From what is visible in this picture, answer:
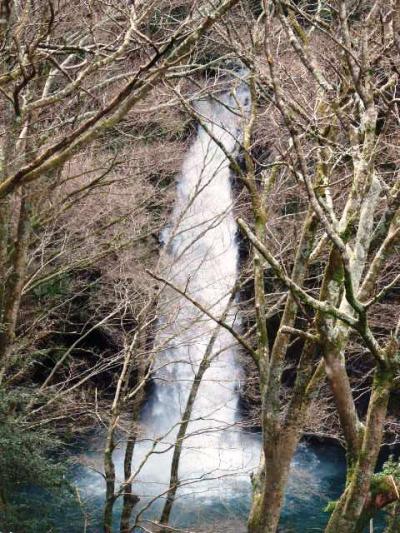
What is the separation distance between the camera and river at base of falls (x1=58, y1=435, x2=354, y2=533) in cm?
1051

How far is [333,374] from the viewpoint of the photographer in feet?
13.1

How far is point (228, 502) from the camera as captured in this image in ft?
37.6

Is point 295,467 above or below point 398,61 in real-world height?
below

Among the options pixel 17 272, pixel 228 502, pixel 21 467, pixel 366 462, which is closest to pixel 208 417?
pixel 228 502

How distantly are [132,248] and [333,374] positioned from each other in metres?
7.02

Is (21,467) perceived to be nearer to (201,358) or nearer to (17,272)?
(17,272)

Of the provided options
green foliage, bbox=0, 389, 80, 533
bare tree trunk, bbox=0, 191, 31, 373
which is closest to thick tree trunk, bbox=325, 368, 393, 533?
green foliage, bbox=0, 389, 80, 533

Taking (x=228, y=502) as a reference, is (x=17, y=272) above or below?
above

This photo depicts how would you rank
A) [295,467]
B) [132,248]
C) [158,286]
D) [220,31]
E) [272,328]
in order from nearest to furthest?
[220,31]
[158,286]
[132,248]
[295,467]
[272,328]

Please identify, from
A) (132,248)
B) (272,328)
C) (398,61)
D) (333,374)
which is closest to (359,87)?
(398,61)

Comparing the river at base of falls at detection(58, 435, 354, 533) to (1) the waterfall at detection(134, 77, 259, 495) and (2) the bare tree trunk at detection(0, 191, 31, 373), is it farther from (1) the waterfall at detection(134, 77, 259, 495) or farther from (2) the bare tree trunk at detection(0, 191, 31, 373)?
(2) the bare tree trunk at detection(0, 191, 31, 373)

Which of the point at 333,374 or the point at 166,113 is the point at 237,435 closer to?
the point at 166,113

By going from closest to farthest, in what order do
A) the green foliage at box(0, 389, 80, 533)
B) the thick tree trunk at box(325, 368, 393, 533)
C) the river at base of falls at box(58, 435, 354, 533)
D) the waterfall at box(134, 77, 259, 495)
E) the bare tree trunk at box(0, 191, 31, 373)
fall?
the thick tree trunk at box(325, 368, 393, 533), the green foliage at box(0, 389, 80, 533), the bare tree trunk at box(0, 191, 31, 373), the river at base of falls at box(58, 435, 354, 533), the waterfall at box(134, 77, 259, 495)

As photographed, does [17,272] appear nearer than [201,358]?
Yes
